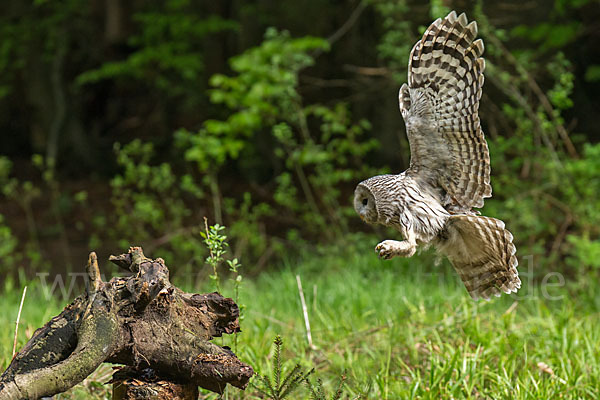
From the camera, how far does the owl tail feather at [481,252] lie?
2141 mm

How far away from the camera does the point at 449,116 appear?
89.4 inches

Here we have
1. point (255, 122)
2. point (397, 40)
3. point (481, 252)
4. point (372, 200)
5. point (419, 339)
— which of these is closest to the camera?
point (372, 200)

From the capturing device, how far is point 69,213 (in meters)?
11.1

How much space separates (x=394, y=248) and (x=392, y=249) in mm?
11

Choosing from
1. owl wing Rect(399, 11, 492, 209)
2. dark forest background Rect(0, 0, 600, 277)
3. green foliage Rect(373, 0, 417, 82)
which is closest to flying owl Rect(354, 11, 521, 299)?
owl wing Rect(399, 11, 492, 209)

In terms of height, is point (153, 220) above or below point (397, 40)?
below

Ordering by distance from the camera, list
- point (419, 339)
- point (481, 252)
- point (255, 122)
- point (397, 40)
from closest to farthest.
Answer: point (481, 252) → point (419, 339) → point (397, 40) → point (255, 122)

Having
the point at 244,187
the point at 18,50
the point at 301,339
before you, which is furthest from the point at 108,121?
the point at 301,339

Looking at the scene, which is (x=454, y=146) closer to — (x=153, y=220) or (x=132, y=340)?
(x=132, y=340)

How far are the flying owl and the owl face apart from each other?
0.55 feet

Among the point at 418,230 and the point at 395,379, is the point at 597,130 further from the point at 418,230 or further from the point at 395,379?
the point at 418,230

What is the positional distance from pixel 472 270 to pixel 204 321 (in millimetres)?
952

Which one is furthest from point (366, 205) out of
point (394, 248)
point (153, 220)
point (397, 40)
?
point (153, 220)

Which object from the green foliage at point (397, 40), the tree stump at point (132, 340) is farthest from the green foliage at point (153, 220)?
the tree stump at point (132, 340)
